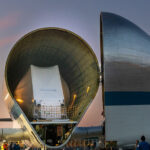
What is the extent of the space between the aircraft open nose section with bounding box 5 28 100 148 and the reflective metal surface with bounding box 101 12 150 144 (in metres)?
1.62

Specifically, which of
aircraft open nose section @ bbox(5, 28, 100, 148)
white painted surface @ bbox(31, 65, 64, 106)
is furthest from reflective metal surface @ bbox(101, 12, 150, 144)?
white painted surface @ bbox(31, 65, 64, 106)

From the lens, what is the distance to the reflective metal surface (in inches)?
692

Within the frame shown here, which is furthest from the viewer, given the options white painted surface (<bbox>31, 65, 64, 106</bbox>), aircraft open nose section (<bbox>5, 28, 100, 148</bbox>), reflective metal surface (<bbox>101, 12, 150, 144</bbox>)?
white painted surface (<bbox>31, 65, 64, 106</bbox>)

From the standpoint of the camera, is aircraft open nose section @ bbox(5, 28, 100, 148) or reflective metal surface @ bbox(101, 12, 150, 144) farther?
aircraft open nose section @ bbox(5, 28, 100, 148)

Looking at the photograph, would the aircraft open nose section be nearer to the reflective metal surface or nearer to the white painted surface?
the white painted surface

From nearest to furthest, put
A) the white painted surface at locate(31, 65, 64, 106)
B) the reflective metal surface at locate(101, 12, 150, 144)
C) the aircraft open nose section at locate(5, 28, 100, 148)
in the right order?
1. the reflective metal surface at locate(101, 12, 150, 144)
2. the aircraft open nose section at locate(5, 28, 100, 148)
3. the white painted surface at locate(31, 65, 64, 106)

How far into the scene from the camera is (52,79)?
2080cm

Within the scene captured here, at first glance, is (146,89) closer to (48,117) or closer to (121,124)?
(121,124)

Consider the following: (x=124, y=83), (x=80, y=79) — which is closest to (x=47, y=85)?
Answer: (x=80, y=79)

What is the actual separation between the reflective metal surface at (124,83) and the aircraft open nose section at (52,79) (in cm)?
162

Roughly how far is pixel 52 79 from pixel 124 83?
5.41 meters

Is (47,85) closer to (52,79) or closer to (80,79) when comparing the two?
(52,79)

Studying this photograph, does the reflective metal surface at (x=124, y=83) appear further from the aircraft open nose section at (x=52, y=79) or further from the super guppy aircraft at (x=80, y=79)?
the aircraft open nose section at (x=52, y=79)

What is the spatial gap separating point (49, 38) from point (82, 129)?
6780 millimetres
